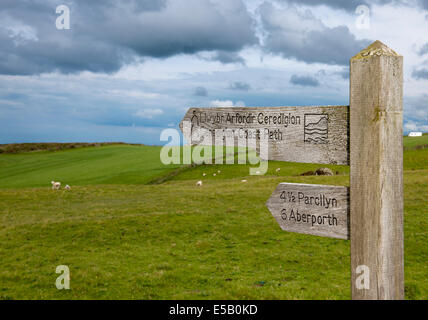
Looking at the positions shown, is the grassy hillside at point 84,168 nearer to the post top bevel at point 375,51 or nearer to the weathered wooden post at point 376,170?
the weathered wooden post at point 376,170

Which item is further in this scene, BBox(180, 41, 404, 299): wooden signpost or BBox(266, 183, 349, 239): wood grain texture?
BBox(266, 183, 349, 239): wood grain texture

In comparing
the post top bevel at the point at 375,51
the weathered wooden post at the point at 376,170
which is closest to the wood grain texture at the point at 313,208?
the weathered wooden post at the point at 376,170

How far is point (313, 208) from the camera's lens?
4879mm

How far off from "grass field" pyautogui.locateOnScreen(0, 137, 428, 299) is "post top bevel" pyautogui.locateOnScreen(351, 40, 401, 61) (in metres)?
7.06

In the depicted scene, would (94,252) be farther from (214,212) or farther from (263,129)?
(263,129)

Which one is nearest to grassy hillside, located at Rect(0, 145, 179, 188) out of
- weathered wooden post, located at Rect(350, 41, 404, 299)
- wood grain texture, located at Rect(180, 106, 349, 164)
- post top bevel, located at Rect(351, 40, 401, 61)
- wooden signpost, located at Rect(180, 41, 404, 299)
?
wood grain texture, located at Rect(180, 106, 349, 164)

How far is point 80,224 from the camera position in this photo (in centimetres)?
1862

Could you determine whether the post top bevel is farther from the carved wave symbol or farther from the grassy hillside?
the grassy hillside

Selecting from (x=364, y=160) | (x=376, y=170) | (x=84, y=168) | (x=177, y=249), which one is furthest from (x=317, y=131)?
(x=84, y=168)

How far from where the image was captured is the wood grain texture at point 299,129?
4.61 metres

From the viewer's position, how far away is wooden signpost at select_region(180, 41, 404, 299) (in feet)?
14.0

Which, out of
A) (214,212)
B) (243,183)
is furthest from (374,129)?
(243,183)

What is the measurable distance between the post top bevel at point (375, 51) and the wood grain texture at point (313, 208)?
65.4 inches
